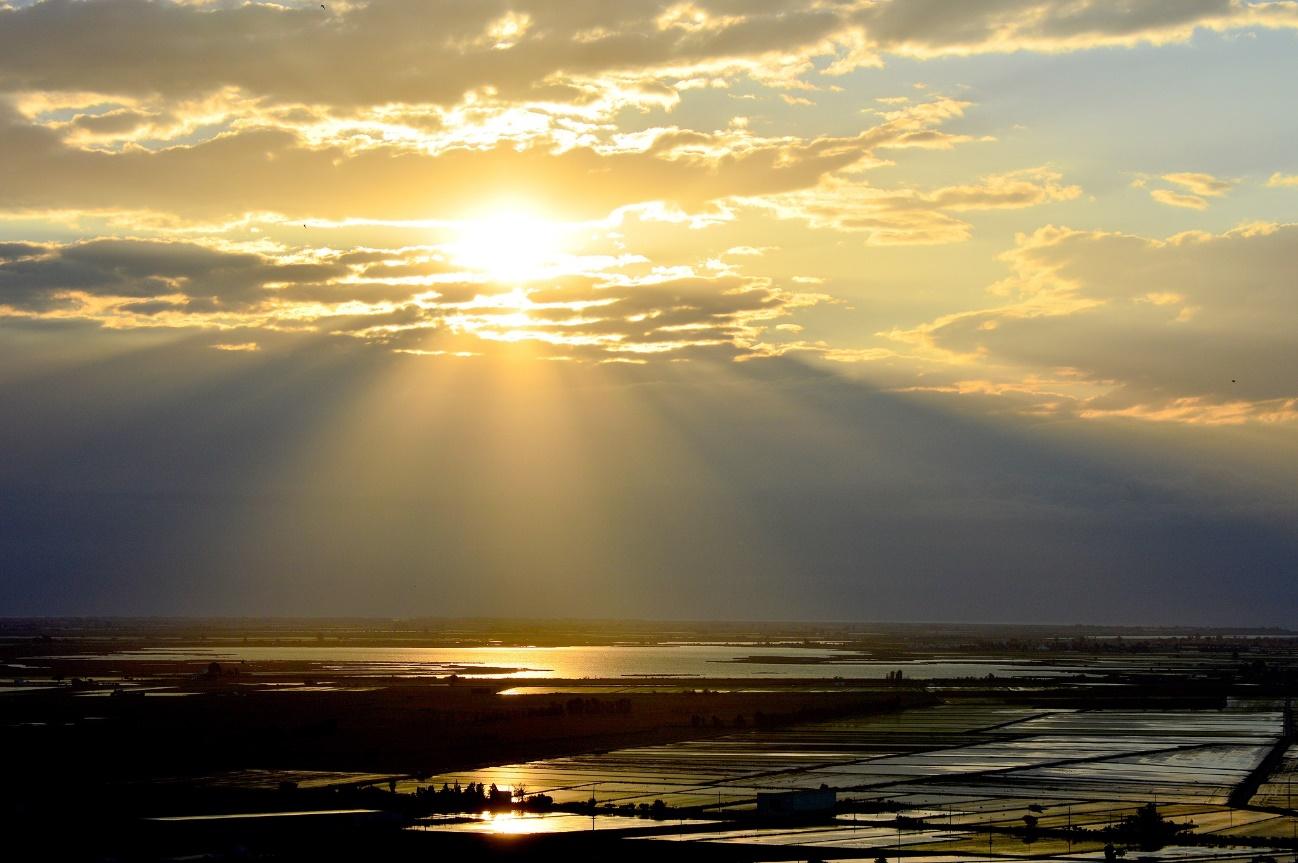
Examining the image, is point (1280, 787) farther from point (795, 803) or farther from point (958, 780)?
point (795, 803)

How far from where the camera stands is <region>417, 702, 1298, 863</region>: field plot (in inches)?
1670

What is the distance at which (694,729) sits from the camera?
7925 cm

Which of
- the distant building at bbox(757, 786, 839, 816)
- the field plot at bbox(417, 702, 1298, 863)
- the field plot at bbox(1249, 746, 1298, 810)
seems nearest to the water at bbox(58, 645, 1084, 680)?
the field plot at bbox(417, 702, 1298, 863)

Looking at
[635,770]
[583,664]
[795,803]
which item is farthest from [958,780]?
[583,664]

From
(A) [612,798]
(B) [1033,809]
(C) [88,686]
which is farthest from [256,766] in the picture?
(C) [88,686]

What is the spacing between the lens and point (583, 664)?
533 feet

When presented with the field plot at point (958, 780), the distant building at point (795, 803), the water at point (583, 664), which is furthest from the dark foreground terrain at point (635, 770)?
the water at point (583, 664)

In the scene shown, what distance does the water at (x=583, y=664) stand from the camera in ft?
456

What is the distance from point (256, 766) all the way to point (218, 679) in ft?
195

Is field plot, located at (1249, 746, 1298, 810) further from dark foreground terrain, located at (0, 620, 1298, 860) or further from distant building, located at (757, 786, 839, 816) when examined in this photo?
distant building, located at (757, 786, 839, 816)

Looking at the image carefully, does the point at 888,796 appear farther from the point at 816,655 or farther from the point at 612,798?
the point at 816,655

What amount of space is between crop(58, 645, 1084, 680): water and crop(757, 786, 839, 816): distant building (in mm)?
84770

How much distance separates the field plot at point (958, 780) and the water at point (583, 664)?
185ft

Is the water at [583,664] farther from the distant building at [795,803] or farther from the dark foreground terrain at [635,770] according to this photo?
the distant building at [795,803]
